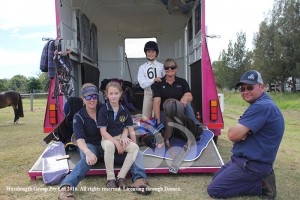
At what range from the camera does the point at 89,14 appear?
23.7 feet

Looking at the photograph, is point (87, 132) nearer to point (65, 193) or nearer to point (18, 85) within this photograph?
point (65, 193)

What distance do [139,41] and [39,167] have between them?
206 inches

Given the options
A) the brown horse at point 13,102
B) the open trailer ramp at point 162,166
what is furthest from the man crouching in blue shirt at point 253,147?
the brown horse at point 13,102

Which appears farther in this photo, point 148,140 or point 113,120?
point 148,140

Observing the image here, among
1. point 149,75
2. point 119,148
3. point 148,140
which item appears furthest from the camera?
point 149,75

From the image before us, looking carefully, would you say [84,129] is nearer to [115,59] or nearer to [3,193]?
[3,193]

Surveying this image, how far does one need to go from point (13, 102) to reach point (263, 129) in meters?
9.77

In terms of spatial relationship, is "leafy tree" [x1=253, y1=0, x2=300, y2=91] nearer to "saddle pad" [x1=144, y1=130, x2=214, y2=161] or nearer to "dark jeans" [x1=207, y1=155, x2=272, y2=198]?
"saddle pad" [x1=144, y1=130, x2=214, y2=161]

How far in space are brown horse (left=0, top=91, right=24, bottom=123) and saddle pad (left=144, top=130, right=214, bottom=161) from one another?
7.76m

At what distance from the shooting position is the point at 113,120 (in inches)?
152

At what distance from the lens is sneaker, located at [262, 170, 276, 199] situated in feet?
10.6

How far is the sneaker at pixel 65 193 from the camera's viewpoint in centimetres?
320

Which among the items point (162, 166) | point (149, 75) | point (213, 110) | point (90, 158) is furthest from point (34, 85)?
point (90, 158)

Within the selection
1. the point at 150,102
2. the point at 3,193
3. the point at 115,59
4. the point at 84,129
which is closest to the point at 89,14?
the point at 115,59
